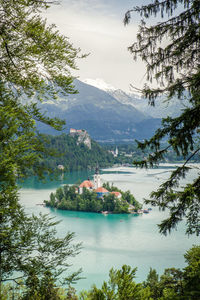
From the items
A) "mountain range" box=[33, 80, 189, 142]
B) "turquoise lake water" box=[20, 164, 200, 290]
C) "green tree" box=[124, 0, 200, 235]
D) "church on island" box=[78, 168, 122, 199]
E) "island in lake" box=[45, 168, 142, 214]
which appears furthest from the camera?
"mountain range" box=[33, 80, 189, 142]

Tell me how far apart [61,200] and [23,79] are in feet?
91.3

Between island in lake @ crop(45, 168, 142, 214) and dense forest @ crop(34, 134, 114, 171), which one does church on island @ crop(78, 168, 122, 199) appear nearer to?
island in lake @ crop(45, 168, 142, 214)

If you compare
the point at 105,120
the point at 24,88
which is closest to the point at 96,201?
the point at 24,88

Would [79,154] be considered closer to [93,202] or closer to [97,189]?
[97,189]

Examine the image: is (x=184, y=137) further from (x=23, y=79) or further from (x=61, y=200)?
(x=61, y=200)

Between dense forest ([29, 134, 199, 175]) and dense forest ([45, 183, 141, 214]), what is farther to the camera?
dense forest ([29, 134, 199, 175])

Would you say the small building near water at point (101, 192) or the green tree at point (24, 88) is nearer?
the green tree at point (24, 88)

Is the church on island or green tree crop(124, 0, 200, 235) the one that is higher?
green tree crop(124, 0, 200, 235)

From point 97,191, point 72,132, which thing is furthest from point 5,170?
point 72,132

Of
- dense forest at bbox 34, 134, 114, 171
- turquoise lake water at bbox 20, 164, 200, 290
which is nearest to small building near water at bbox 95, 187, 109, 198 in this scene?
turquoise lake water at bbox 20, 164, 200, 290

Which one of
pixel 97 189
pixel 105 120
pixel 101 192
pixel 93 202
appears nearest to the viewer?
pixel 93 202

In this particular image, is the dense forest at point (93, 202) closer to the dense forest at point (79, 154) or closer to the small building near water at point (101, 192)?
the small building near water at point (101, 192)

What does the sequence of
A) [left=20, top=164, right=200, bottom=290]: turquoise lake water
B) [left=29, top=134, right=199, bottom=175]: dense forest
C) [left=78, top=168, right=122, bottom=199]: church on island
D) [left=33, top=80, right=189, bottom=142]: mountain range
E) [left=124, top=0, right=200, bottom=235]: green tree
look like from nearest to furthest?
[left=124, top=0, right=200, bottom=235]: green tree → [left=20, top=164, right=200, bottom=290]: turquoise lake water → [left=78, top=168, right=122, bottom=199]: church on island → [left=29, top=134, right=199, bottom=175]: dense forest → [left=33, top=80, right=189, bottom=142]: mountain range

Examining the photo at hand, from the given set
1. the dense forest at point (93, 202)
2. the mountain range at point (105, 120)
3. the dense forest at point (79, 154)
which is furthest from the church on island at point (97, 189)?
the mountain range at point (105, 120)
